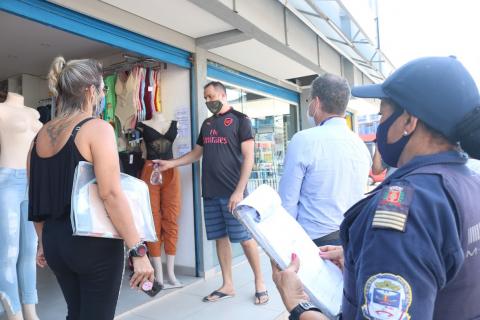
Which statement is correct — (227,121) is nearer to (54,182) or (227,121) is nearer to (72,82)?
(72,82)

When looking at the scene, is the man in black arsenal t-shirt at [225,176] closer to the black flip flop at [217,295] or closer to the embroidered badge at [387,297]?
the black flip flop at [217,295]

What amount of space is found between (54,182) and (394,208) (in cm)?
139

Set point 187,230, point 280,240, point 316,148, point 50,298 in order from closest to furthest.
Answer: point 280,240
point 316,148
point 50,298
point 187,230

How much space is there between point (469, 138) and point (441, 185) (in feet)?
0.45

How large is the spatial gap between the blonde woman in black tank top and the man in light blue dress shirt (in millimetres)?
920

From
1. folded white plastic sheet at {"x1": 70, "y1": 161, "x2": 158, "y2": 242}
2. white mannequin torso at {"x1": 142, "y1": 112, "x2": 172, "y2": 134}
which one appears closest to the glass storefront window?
white mannequin torso at {"x1": 142, "y1": 112, "x2": 172, "y2": 134}

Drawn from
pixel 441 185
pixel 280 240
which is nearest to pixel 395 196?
pixel 441 185

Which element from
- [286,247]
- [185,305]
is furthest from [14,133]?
[286,247]

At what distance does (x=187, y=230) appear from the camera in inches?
164

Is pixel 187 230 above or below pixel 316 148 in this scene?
below

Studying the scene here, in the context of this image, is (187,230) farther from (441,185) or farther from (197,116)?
(441,185)

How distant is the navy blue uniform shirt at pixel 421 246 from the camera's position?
0.76 m

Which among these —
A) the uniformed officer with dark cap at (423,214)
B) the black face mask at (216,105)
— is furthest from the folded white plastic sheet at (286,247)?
the black face mask at (216,105)

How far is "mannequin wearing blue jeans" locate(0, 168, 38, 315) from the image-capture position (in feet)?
8.84
